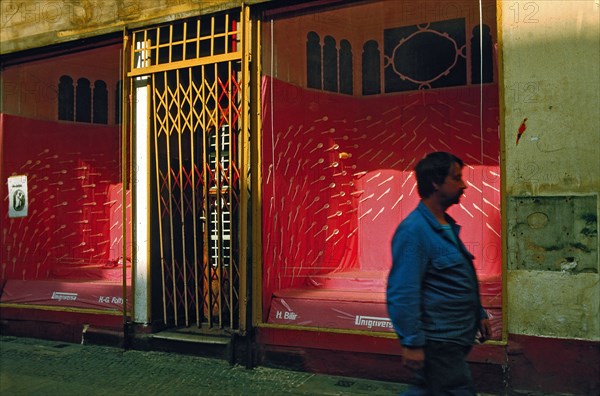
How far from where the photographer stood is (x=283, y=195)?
21.8ft

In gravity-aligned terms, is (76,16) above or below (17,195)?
above

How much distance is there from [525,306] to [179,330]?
3.78 m

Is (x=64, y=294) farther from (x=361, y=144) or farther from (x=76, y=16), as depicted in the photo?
(x=361, y=144)

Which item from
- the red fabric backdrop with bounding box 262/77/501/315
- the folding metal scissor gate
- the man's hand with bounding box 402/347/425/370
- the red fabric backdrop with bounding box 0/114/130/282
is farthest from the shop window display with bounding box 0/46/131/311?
the man's hand with bounding box 402/347/425/370

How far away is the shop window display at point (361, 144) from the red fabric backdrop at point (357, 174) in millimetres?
12

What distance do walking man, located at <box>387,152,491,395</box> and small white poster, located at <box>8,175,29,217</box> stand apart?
22.4 ft

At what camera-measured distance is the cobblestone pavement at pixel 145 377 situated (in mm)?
5488

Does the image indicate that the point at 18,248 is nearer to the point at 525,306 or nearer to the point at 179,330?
the point at 179,330

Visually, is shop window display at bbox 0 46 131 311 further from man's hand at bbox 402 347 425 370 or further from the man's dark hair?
man's hand at bbox 402 347 425 370

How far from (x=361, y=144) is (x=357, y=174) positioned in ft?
1.18

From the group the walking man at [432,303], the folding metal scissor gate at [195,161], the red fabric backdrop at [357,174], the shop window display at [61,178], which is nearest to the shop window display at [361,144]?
the red fabric backdrop at [357,174]

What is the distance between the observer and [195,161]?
7.07 m

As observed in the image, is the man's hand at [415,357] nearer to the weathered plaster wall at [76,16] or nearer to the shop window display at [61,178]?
the weathered plaster wall at [76,16]

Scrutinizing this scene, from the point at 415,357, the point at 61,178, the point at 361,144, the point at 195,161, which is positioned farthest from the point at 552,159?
the point at 61,178
